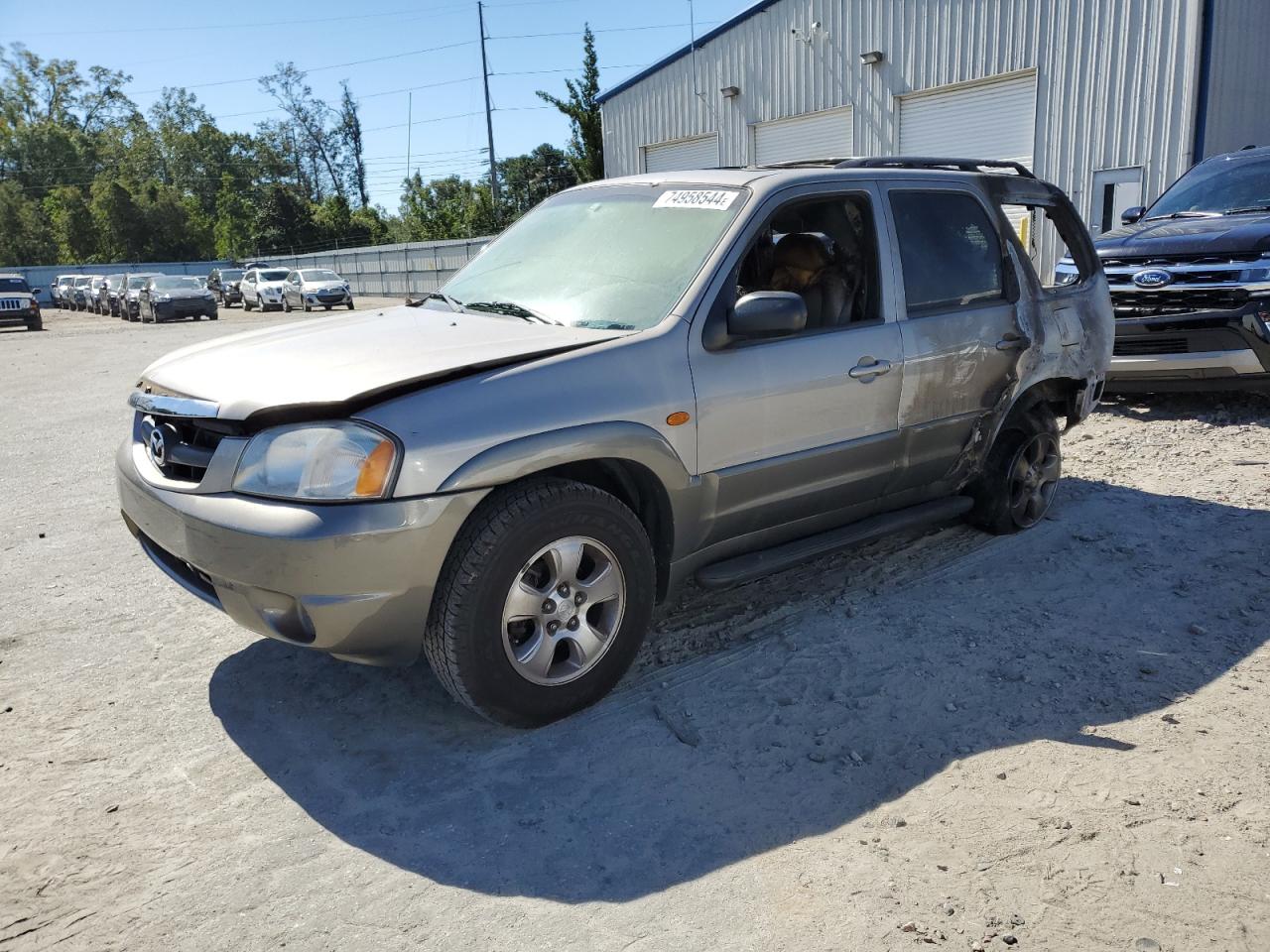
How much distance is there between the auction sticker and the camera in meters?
3.86

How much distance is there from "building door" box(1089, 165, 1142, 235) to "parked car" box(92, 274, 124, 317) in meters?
33.4

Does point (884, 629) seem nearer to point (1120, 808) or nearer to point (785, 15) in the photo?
point (1120, 808)

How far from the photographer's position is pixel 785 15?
1931cm

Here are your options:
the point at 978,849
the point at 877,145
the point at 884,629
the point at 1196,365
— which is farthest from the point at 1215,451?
the point at 877,145

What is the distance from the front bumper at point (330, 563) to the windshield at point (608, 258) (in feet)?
3.54

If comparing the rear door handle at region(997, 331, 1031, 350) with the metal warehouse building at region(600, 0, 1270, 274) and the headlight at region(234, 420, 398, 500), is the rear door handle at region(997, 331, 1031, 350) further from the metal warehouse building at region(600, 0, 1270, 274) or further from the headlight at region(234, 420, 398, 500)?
the metal warehouse building at region(600, 0, 1270, 274)

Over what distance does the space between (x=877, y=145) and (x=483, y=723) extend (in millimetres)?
16898

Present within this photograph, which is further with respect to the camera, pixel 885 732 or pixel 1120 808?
pixel 885 732

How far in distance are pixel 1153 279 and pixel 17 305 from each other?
31314 mm

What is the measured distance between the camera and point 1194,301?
7.54 meters

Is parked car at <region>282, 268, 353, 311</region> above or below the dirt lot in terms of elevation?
above

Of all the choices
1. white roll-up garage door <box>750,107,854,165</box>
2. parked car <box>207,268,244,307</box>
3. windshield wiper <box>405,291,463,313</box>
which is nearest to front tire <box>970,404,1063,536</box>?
windshield wiper <box>405,291,463,313</box>

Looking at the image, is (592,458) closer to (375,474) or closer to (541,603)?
(541,603)

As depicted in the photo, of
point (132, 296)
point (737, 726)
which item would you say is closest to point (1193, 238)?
point (737, 726)
